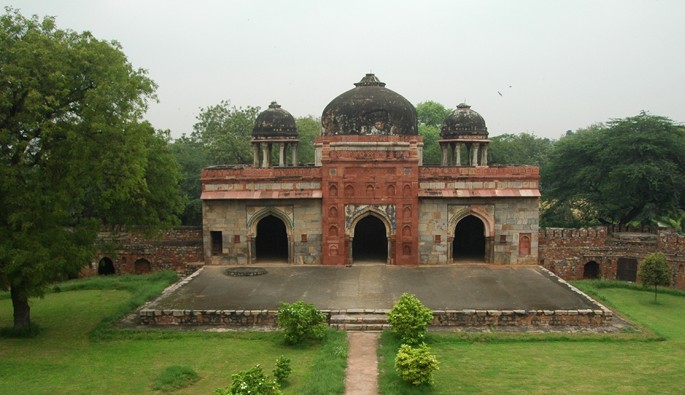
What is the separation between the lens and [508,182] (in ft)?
62.3

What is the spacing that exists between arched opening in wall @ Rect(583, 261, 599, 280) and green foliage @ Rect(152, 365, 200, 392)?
15.8 metres

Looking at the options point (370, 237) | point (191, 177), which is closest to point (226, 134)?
point (191, 177)

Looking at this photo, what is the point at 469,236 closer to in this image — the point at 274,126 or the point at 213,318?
the point at 274,126

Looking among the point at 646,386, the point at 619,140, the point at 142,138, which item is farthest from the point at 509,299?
the point at 619,140

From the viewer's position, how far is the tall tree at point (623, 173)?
23.1 m

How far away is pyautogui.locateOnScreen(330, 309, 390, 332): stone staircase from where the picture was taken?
13406 mm

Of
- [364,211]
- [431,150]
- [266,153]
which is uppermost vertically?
[431,150]

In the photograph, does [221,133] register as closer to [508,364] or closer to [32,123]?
[32,123]

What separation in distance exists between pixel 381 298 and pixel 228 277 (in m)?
4.95

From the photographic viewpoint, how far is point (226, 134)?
33.1 metres

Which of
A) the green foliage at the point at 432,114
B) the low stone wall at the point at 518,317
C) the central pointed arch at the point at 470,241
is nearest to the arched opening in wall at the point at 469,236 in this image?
the central pointed arch at the point at 470,241

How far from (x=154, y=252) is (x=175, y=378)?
37.8 ft

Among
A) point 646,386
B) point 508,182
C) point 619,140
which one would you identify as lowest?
point 646,386

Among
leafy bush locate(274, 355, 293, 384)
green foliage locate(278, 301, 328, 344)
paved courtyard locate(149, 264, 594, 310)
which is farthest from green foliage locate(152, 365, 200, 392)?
paved courtyard locate(149, 264, 594, 310)
